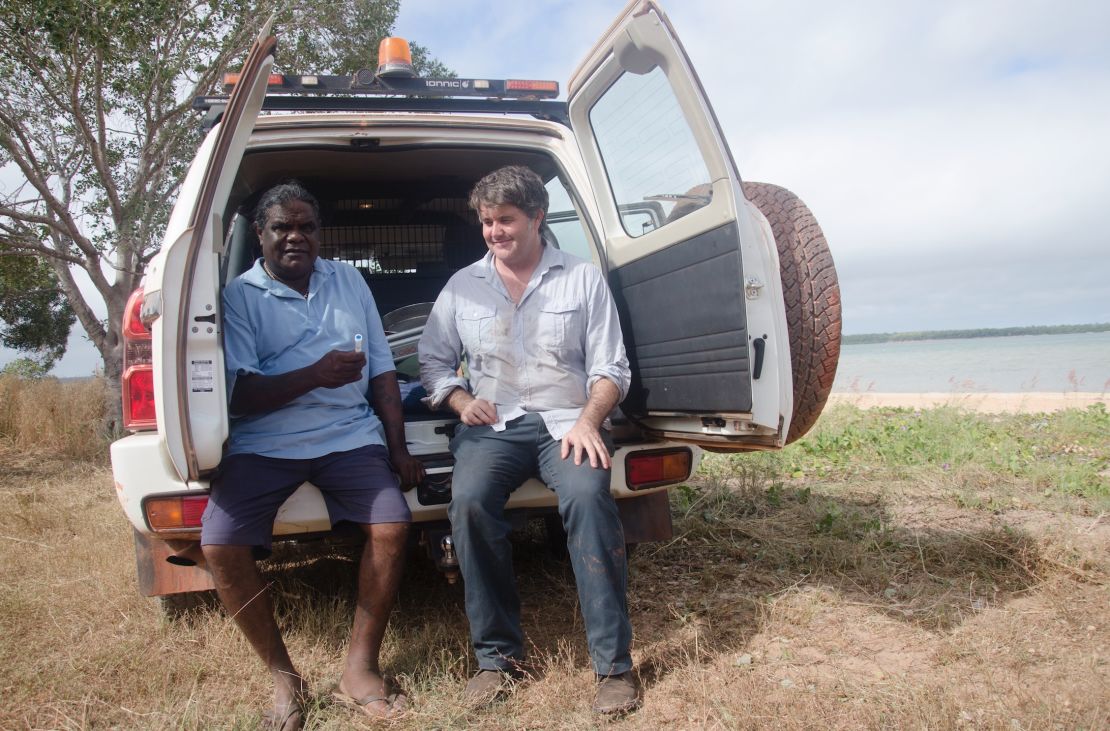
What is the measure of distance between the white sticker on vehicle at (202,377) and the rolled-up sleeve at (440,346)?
2.58 ft

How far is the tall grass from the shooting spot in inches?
304

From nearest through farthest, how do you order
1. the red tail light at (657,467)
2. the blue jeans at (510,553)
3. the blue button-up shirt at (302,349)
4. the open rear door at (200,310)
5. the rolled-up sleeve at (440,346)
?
the open rear door at (200,310), the blue jeans at (510,553), the blue button-up shirt at (302,349), the red tail light at (657,467), the rolled-up sleeve at (440,346)

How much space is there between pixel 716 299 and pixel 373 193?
7.47 feet

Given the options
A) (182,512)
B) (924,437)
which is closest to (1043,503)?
(924,437)

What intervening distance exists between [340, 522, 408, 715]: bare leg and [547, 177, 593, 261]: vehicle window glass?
4.42 ft

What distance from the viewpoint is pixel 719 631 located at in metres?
2.86

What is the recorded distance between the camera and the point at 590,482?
8.20 feet

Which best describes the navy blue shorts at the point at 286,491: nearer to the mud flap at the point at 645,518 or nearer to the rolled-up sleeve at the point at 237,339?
the rolled-up sleeve at the point at 237,339

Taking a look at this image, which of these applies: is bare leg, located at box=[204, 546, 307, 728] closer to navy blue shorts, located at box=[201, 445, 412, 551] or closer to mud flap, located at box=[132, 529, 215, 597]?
navy blue shorts, located at box=[201, 445, 412, 551]

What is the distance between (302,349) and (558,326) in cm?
83

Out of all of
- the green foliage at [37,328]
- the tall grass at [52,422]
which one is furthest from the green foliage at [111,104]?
the green foliage at [37,328]

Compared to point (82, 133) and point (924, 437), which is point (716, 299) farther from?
point (82, 133)

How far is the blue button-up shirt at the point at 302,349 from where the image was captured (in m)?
2.53

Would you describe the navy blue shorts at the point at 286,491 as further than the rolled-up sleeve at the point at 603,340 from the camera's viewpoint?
No
